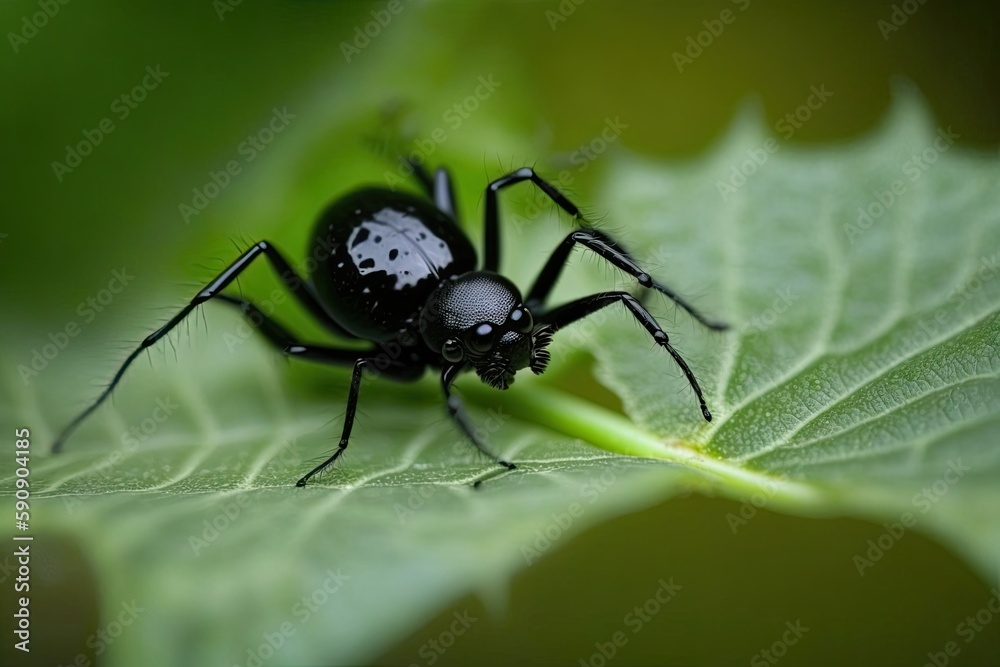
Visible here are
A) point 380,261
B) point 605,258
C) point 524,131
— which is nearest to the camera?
point 605,258

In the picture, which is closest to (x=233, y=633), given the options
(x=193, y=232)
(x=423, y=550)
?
(x=423, y=550)

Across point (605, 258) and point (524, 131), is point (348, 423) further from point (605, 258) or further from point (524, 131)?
point (524, 131)

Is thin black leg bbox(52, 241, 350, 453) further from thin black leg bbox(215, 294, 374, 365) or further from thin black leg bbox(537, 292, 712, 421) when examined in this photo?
thin black leg bbox(537, 292, 712, 421)

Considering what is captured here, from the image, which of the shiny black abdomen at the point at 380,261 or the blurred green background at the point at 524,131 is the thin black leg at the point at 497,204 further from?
the blurred green background at the point at 524,131

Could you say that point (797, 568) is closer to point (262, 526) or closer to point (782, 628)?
point (782, 628)

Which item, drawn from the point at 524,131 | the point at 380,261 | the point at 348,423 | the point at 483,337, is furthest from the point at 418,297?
the point at 524,131

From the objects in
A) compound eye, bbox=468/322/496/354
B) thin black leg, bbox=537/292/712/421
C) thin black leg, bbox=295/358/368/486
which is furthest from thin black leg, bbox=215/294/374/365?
thin black leg, bbox=537/292/712/421
